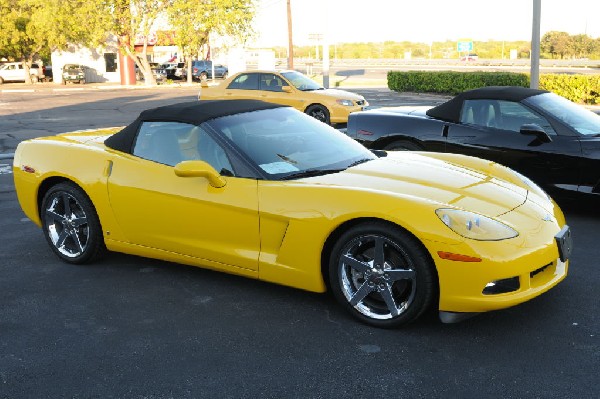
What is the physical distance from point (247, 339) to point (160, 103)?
88.7 ft

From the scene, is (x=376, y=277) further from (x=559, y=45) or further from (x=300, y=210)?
(x=559, y=45)

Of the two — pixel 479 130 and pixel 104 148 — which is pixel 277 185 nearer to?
pixel 104 148

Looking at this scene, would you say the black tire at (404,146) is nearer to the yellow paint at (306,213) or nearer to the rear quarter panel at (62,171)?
the yellow paint at (306,213)

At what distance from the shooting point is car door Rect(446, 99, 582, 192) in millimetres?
7270

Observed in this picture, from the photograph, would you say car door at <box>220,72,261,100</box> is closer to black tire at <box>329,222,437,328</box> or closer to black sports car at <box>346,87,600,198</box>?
black sports car at <box>346,87,600,198</box>

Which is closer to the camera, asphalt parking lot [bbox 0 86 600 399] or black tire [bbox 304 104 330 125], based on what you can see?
asphalt parking lot [bbox 0 86 600 399]

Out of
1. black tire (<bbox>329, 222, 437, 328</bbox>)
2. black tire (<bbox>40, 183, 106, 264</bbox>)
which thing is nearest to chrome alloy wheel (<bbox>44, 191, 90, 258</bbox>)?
black tire (<bbox>40, 183, 106, 264</bbox>)

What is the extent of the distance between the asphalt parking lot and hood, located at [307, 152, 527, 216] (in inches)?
29.0

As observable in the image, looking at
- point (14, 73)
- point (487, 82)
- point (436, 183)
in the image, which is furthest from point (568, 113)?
point (14, 73)

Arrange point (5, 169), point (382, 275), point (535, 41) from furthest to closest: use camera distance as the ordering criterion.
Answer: point (535, 41) → point (5, 169) → point (382, 275)

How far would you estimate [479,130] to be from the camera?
8.00 meters

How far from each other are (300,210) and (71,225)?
2331 millimetres

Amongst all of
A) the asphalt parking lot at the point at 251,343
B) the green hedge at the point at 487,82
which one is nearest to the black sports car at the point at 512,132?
the asphalt parking lot at the point at 251,343

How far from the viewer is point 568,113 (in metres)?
7.68
